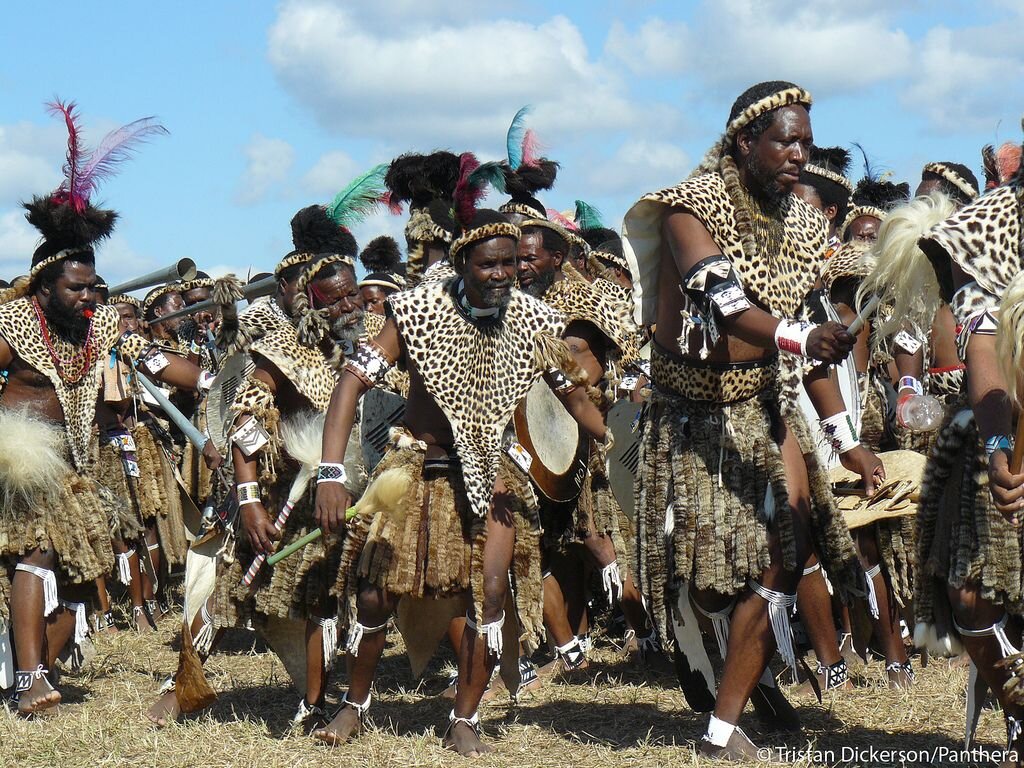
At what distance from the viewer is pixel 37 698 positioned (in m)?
6.22

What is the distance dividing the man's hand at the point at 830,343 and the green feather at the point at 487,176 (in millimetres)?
1830

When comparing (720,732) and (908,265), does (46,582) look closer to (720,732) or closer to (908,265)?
(720,732)

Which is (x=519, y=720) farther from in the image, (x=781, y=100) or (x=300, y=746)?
(x=781, y=100)

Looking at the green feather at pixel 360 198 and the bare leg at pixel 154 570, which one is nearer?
the green feather at pixel 360 198

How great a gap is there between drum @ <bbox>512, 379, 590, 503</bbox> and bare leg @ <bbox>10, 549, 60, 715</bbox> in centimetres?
225

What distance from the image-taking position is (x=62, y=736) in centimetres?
582

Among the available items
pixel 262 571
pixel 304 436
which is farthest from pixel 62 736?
pixel 304 436

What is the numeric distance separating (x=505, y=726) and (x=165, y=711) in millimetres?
1546

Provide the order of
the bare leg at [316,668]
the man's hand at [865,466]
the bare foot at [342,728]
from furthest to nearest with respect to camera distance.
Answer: the bare leg at [316,668]
the bare foot at [342,728]
the man's hand at [865,466]

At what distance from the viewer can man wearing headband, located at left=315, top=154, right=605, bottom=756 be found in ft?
17.4

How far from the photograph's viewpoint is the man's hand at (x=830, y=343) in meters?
4.22

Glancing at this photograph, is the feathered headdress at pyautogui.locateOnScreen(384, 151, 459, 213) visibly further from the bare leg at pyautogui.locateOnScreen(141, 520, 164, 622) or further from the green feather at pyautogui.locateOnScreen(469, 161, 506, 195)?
the bare leg at pyautogui.locateOnScreen(141, 520, 164, 622)

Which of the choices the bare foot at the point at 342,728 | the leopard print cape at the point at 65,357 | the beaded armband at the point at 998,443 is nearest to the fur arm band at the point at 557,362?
the bare foot at the point at 342,728

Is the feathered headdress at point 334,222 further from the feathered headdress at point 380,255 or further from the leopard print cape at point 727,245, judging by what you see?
the feathered headdress at point 380,255
